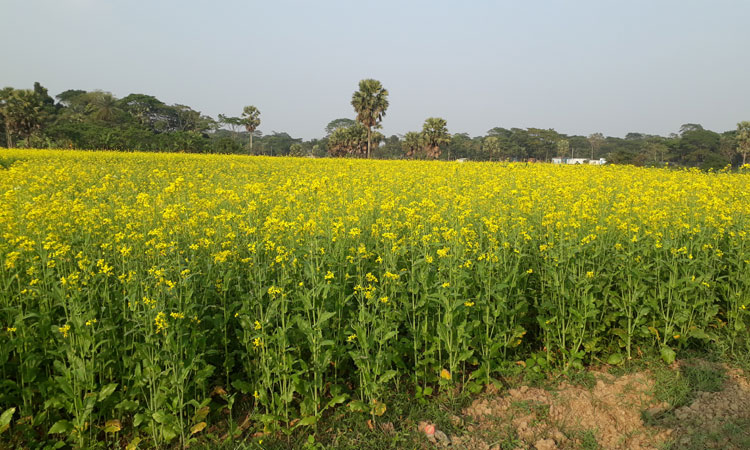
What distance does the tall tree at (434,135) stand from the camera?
168ft

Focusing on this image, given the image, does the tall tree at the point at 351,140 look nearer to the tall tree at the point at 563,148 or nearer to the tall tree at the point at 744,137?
the tall tree at the point at 744,137

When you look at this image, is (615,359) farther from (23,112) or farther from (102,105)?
(102,105)

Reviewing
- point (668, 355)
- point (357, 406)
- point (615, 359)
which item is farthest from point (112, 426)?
point (668, 355)

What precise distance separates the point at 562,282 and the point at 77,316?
11.6ft

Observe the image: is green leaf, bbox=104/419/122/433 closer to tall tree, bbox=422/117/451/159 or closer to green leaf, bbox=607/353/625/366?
green leaf, bbox=607/353/625/366

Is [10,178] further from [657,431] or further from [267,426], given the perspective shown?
[657,431]

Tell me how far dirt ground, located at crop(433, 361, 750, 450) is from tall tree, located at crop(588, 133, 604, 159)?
417 feet

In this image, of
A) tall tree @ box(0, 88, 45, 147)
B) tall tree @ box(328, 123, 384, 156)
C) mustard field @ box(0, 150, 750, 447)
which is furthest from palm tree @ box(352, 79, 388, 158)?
mustard field @ box(0, 150, 750, 447)

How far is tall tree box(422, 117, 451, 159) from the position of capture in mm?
51169

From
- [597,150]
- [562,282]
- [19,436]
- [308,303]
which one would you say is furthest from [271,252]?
[597,150]

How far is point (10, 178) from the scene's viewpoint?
615 cm

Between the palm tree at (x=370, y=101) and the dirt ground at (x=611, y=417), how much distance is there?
47620mm

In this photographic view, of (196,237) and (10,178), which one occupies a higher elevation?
(10,178)

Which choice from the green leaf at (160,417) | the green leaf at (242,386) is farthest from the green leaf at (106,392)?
the green leaf at (242,386)
